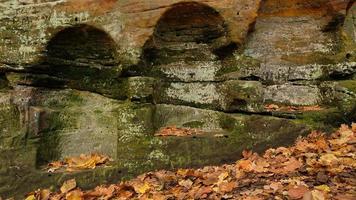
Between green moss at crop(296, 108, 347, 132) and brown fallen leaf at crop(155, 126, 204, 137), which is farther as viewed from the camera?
brown fallen leaf at crop(155, 126, 204, 137)

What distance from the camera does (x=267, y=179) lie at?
5062 millimetres

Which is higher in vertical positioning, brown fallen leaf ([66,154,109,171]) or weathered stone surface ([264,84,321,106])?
weathered stone surface ([264,84,321,106])

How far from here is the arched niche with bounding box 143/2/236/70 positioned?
7023 millimetres

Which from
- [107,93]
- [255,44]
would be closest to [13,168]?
[107,93]

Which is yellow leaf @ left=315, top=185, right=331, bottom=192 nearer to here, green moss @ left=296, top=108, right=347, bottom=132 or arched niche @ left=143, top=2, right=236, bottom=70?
green moss @ left=296, top=108, right=347, bottom=132

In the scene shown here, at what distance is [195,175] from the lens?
596 cm

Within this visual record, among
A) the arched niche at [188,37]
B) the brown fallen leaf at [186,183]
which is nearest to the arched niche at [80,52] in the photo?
the arched niche at [188,37]

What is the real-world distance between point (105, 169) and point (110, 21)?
2368mm

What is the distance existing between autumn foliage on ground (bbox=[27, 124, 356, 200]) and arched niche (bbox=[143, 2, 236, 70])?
195cm

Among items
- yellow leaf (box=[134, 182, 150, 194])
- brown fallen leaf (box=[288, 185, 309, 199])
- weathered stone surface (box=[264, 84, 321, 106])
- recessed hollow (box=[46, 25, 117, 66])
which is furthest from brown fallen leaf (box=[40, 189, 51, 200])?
weathered stone surface (box=[264, 84, 321, 106])

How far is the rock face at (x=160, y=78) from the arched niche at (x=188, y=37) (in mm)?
18

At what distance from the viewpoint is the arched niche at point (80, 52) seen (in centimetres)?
706

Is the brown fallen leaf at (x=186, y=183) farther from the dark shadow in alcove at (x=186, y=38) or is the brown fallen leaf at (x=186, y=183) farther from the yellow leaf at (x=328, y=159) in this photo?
the dark shadow in alcove at (x=186, y=38)

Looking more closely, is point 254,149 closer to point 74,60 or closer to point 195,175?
point 195,175
